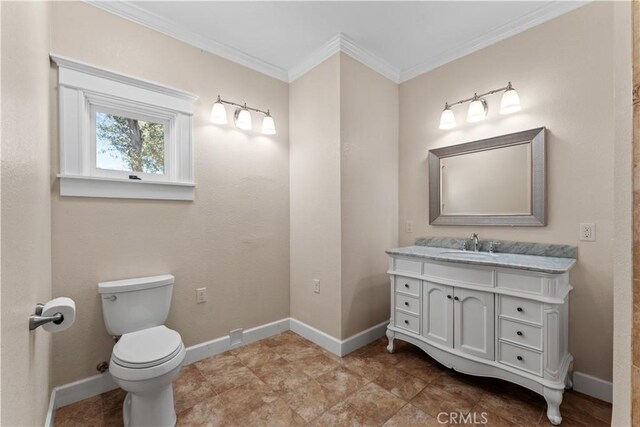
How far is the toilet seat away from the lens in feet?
4.55

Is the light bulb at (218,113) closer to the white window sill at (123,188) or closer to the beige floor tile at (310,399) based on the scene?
A: the white window sill at (123,188)

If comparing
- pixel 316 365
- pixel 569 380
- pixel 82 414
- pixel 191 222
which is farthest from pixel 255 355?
pixel 569 380

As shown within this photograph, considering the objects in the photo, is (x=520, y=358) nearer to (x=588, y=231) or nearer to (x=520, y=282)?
(x=520, y=282)

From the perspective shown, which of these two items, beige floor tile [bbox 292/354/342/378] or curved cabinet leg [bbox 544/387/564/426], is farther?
beige floor tile [bbox 292/354/342/378]

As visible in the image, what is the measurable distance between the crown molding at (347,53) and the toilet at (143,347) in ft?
6.96

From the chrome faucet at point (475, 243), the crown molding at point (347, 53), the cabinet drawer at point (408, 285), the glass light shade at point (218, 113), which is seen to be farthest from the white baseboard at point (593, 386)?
the glass light shade at point (218, 113)

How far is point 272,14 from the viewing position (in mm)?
2000

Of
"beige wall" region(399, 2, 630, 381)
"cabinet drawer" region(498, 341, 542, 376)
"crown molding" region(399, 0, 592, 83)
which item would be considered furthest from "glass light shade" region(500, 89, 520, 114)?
Answer: "cabinet drawer" region(498, 341, 542, 376)

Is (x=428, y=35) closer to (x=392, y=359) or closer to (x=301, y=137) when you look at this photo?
(x=301, y=137)

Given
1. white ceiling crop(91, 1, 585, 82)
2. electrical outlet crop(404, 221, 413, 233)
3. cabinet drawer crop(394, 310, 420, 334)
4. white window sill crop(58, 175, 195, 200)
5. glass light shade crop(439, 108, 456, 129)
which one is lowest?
cabinet drawer crop(394, 310, 420, 334)

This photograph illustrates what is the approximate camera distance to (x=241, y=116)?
2357 millimetres

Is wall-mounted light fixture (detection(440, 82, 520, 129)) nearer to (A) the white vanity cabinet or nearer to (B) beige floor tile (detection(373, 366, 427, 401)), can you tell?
(A) the white vanity cabinet

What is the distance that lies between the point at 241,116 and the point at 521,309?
2.42 metres

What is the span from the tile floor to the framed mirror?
1.15m
